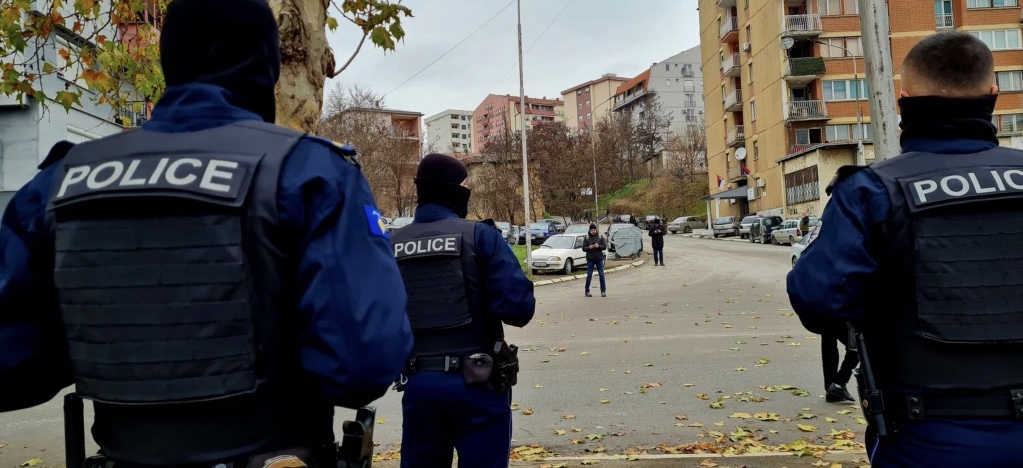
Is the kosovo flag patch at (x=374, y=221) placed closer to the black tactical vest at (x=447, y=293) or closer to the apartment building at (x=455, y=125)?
the black tactical vest at (x=447, y=293)

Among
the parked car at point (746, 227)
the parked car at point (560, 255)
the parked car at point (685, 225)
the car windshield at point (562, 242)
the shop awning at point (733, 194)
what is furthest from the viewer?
the parked car at point (685, 225)

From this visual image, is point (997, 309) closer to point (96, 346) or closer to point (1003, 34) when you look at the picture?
point (96, 346)

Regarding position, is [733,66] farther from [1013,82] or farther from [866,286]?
[866,286]

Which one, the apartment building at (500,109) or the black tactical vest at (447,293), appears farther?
the apartment building at (500,109)

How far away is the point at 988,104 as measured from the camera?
2428mm

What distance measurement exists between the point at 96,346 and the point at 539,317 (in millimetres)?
13144

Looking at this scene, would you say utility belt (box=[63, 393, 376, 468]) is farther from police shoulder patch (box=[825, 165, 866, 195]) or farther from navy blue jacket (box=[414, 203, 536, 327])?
police shoulder patch (box=[825, 165, 866, 195])

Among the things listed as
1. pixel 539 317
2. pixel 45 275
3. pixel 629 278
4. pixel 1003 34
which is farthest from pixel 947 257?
pixel 1003 34

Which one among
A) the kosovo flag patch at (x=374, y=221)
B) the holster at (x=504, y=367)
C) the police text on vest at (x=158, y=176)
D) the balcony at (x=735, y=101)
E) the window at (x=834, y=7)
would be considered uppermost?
the window at (x=834, y=7)

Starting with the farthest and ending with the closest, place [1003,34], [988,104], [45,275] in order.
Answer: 1. [1003,34]
2. [988,104]
3. [45,275]

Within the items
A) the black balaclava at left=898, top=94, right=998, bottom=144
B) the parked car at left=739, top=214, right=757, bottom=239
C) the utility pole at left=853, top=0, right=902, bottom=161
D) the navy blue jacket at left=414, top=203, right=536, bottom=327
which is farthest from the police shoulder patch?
the parked car at left=739, top=214, right=757, bottom=239

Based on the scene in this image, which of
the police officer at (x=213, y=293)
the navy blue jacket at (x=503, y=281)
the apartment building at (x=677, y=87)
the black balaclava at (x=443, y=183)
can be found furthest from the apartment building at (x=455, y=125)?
the police officer at (x=213, y=293)

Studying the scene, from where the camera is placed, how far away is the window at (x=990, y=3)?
43.1 m

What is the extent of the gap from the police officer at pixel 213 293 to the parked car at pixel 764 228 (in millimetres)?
40387
